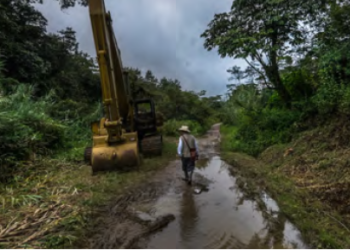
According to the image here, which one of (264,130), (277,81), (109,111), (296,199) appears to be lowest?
(296,199)

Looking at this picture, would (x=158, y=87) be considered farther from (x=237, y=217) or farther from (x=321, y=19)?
(x=237, y=217)

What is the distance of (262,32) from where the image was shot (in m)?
12.8

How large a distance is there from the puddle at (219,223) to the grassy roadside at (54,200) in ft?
4.18

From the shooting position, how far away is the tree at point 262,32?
1273 centimetres

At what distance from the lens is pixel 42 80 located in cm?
1764

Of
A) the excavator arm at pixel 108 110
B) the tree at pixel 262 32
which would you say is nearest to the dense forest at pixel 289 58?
the tree at pixel 262 32

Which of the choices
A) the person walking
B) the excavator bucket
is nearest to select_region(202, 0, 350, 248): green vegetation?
the person walking

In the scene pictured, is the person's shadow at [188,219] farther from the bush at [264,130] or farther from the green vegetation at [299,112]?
the bush at [264,130]

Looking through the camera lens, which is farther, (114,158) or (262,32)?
(262,32)

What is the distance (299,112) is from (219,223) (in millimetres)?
9618

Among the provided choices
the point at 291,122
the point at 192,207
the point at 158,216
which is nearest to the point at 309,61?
the point at 291,122

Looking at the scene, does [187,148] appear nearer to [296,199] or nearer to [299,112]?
[296,199]

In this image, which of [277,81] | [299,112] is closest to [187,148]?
[299,112]

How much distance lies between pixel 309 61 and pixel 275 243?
10.5 m
